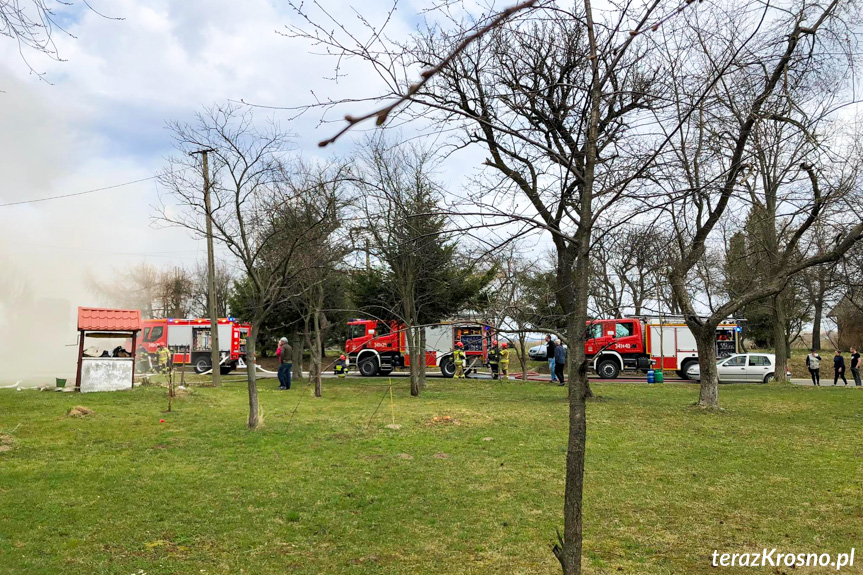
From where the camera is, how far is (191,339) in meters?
30.3

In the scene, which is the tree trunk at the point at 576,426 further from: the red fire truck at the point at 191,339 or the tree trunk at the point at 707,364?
the red fire truck at the point at 191,339

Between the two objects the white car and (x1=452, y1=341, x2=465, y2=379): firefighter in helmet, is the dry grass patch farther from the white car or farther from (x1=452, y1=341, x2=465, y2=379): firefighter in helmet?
the white car

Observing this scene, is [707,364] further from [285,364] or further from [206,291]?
[206,291]

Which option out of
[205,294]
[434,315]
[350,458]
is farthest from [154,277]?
[350,458]

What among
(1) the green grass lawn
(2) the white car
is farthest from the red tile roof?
(2) the white car

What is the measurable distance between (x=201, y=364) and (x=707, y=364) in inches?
936

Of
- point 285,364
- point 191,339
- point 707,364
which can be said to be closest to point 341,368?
point 285,364

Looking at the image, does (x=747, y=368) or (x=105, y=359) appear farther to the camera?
(x=747, y=368)

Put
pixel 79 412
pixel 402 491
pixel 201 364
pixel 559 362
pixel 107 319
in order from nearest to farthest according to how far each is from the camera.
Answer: pixel 402 491, pixel 79 412, pixel 107 319, pixel 559 362, pixel 201 364

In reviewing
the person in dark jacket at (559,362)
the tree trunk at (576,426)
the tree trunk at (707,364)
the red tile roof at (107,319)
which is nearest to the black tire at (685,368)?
the person in dark jacket at (559,362)

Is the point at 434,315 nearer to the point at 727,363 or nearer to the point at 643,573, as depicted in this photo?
the point at 727,363

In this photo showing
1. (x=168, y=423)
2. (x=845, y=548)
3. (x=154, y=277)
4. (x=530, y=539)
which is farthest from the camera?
(x=154, y=277)

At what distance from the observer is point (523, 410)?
1446 centimetres

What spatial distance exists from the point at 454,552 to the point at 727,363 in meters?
23.3
